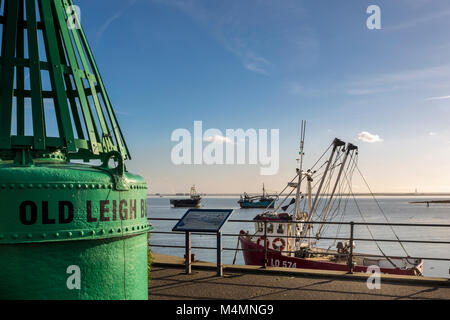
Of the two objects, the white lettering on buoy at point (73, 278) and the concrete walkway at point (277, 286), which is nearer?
the white lettering on buoy at point (73, 278)

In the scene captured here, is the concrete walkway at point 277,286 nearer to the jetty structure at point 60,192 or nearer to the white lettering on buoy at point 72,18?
→ the jetty structure at point 60,192

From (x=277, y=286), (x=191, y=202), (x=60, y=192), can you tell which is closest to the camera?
(x=60, y=192)

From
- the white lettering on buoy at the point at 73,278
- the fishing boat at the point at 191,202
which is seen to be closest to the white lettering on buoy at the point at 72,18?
A: the white lettering on buoy at the point at 73,278

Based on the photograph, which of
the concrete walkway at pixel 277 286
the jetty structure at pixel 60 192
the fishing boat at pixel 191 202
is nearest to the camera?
the jetty structure at pixel 60 192

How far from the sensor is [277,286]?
7.59m

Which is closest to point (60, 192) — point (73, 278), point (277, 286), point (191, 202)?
point (73, 278)

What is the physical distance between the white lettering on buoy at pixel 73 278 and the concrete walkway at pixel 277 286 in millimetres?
3049

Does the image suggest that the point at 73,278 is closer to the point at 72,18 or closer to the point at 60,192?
the point at 60,192

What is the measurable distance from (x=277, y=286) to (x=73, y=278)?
467cm

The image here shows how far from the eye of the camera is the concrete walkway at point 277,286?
275 inches
